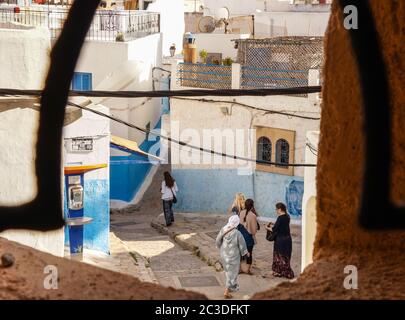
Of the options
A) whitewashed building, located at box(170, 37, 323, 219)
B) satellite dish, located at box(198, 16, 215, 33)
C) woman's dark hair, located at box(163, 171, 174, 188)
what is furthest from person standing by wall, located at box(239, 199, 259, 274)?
satellite dish, located at box(198, 16, 215, 33)

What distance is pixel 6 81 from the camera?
6.13 meters

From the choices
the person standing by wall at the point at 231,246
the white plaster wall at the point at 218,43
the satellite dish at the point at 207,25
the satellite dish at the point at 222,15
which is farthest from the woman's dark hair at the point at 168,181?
the satellite dish at the point at 222,15

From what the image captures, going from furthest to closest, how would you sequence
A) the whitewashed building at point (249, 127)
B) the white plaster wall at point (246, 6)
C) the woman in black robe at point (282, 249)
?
the white plaster wall at point (246, 6) < the whitewashed building at point (249, 127) < the woman in black robe at point (282, 249)

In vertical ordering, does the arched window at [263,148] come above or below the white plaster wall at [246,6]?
below

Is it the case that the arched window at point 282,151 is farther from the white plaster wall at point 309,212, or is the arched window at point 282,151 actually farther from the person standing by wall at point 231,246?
the white plaster wall at point 309,212

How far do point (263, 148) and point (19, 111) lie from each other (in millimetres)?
7939

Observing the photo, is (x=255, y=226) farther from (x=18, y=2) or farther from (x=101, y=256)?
(x=18, y=2)

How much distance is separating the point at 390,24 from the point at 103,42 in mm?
12962

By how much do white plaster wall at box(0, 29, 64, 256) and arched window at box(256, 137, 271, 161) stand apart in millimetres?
7557

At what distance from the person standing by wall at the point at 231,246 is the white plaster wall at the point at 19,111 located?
2.34 m

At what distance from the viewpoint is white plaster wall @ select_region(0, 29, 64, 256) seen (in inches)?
224

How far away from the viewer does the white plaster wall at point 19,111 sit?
5.68 meters

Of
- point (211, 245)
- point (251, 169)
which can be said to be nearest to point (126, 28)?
point (251, 169)

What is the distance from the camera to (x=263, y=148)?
13539mm
